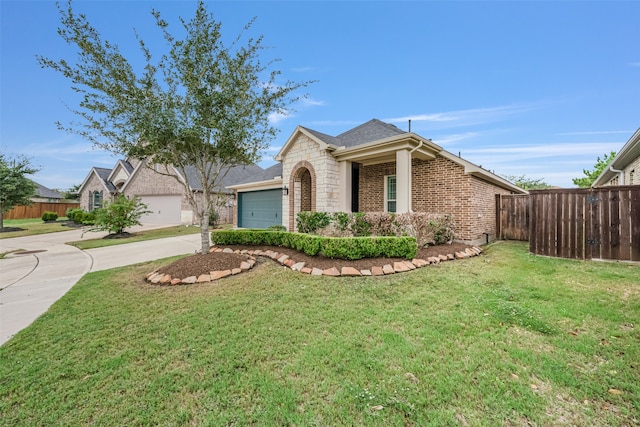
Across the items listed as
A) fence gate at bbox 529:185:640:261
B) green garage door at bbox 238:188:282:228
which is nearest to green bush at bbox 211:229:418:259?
fence gate at bbox 529:185:640:261

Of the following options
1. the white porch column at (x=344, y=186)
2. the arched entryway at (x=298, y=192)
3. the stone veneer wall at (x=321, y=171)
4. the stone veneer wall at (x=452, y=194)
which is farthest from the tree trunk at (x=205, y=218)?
the stone veneer wall at (x=452, y=194)

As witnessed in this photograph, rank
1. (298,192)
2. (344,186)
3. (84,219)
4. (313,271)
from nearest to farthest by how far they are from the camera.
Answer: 1. (313,271)
2. (344,186)
3. (298,192)
4. (84,219)

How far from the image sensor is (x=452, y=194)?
873 centimetres

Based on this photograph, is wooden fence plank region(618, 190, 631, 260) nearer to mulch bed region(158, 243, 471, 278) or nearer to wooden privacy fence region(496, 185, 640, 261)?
wooden privacy fence region(496, 185, 640, 261)

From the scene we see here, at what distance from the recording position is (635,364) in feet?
8.22

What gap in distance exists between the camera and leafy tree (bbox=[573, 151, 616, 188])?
29578mm

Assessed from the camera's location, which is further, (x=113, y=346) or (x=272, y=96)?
(x=272, y=96)

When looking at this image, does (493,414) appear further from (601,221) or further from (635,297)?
(601,221)

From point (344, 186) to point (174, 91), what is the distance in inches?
244

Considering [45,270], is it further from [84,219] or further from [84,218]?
[84,218]

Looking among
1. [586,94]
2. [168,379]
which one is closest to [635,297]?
[168,379]

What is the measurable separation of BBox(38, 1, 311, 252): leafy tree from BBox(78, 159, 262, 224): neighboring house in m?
10.2

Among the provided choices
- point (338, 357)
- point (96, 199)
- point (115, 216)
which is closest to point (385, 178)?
point (338, 357)

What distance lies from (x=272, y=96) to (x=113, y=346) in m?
6.39
